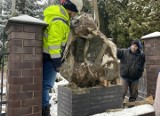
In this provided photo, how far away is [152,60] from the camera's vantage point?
4250 millimetres


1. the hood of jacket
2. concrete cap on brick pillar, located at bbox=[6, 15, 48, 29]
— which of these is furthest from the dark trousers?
concrete cap on brick pillar, located at bbox=[6, 15, 48, 29]

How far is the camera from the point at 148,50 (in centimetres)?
434

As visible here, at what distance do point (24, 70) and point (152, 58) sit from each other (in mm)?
2684

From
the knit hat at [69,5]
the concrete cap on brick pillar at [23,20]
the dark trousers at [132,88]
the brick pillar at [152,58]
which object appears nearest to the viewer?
the concrete cap on brick pillar at [23,20]

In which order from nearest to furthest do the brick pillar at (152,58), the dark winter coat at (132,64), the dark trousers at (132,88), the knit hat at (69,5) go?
the knit hat at (69,5) → the brick pillar at (152,58) → the dark winter coat at (132,64) → the dark trousers at (132,88)

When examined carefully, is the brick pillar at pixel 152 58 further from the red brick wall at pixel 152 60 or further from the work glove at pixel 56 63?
the work glove at pixel 56 63

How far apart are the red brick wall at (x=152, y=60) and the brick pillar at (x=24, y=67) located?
2.41 metres

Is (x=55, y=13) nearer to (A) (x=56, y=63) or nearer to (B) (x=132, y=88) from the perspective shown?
(A) (x=56, y=63)

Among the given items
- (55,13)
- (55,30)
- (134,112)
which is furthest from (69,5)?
(134,112)

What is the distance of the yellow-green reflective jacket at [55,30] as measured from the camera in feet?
9.27

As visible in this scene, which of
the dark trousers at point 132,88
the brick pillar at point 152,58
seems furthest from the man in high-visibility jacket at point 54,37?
the dark trousers at point 132,88

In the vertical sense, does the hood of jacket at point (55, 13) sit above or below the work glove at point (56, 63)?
above

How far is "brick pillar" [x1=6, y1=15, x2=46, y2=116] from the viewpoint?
2578 mm

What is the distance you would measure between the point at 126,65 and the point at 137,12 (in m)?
9.65
